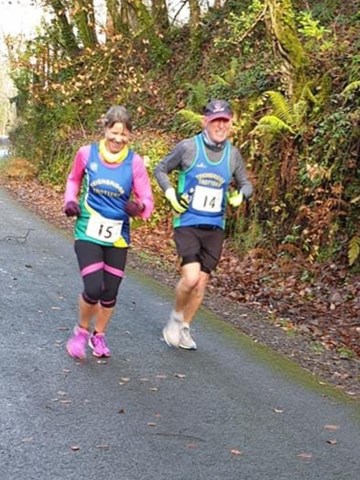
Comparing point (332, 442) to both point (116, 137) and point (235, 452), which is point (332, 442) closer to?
point (235, 452)

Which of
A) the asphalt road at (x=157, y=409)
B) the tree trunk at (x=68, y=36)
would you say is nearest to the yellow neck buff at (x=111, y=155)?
the asphalt road at (x=157, y=409)

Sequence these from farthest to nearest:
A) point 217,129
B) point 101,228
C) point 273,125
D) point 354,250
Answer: point 273,125
point 354,250
point 217,129
point 101,228

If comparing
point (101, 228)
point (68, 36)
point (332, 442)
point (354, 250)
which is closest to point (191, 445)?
point (332, 442)

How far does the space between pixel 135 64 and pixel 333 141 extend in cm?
1268

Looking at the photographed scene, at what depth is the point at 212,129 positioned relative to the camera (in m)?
6.31

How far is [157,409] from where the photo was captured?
16.9 feet

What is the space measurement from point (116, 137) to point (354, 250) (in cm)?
476

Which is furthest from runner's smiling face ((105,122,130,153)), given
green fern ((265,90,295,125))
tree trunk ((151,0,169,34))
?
tree trunk ((151,0,169,34))

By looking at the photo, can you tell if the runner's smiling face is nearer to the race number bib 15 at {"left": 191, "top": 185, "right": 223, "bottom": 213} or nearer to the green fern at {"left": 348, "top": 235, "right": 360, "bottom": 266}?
the race number bib 15 at {"left": 191, "top": 185, "right": 223, "bottom": 213}

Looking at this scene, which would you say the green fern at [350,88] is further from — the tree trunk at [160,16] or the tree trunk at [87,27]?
the tree trunk at [87,27]

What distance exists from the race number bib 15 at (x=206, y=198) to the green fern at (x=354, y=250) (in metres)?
3.69

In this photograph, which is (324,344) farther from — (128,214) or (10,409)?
(10,409)

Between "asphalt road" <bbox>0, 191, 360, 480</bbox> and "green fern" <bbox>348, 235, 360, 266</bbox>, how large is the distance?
2485mm

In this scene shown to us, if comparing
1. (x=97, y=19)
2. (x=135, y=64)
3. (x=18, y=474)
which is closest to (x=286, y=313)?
(x=18, y=474)
